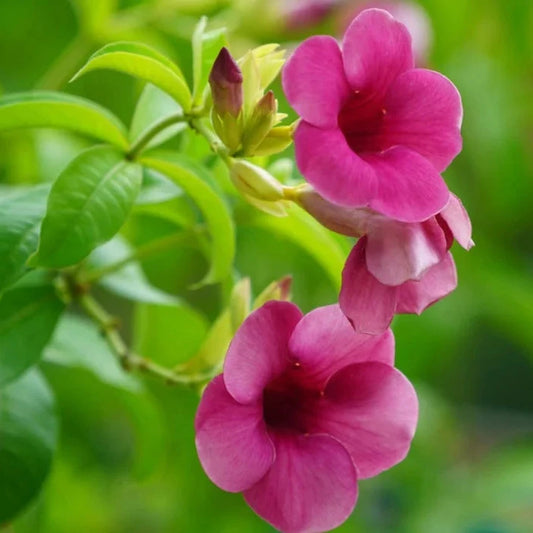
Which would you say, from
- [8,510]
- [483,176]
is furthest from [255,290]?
[8,510]

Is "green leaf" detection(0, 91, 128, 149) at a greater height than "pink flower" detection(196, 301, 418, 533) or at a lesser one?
greater

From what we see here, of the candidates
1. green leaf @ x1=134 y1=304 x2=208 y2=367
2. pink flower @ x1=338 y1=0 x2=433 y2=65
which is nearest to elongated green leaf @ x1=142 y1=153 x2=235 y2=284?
green leaf @ x1=134 y1=304 x2=208 y2=367

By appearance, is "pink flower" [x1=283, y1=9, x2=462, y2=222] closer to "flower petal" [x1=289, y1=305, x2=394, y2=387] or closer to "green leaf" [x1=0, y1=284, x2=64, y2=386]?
"flower petal" [x1=289, y1=305, x2=394, y2=387]

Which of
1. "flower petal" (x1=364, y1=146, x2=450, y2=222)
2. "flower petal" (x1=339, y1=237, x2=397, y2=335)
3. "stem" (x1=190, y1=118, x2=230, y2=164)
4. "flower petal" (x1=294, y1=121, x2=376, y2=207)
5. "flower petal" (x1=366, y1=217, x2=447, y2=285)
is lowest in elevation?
"flower petal" (x1=339, y1=237, x2=397, y2=335)

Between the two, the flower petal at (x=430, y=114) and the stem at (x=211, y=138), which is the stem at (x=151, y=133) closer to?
the stem at (x=211, y=138)

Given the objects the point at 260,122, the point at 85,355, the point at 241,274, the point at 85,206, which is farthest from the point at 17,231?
the point at 241,274

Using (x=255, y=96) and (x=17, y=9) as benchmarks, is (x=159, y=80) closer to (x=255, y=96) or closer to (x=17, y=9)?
(x=255, y=96)

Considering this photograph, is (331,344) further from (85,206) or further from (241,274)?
(241,274)
